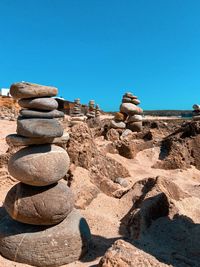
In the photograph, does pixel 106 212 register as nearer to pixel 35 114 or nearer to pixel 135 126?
pixel 35 114

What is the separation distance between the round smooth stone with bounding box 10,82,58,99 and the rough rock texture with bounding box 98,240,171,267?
2371mm

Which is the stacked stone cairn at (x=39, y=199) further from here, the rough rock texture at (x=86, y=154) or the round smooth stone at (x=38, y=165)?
the rough rock texture at (x=86, y=154)

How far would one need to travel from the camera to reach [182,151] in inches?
429

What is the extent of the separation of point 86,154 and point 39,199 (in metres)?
3.19

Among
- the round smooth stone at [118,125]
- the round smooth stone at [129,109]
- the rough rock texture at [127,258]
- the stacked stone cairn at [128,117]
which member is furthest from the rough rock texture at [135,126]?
the rough rock texture at [127,258]

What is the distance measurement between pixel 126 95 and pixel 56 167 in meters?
13.1

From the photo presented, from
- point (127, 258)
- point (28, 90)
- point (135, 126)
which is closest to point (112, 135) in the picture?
point (135, 126)

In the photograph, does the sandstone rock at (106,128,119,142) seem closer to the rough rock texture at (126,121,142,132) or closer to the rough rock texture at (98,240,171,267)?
the rough rock texture at (126,121,142,132)

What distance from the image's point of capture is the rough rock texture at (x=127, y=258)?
3268 mm

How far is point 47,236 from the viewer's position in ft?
13.6

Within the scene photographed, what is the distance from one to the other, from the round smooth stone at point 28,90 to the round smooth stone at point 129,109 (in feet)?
39.2

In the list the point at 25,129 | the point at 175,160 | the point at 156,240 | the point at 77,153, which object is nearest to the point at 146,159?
the point at 175,160

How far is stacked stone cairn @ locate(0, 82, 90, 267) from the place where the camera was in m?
4.10

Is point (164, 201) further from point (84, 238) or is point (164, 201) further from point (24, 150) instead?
point (24, 150)
